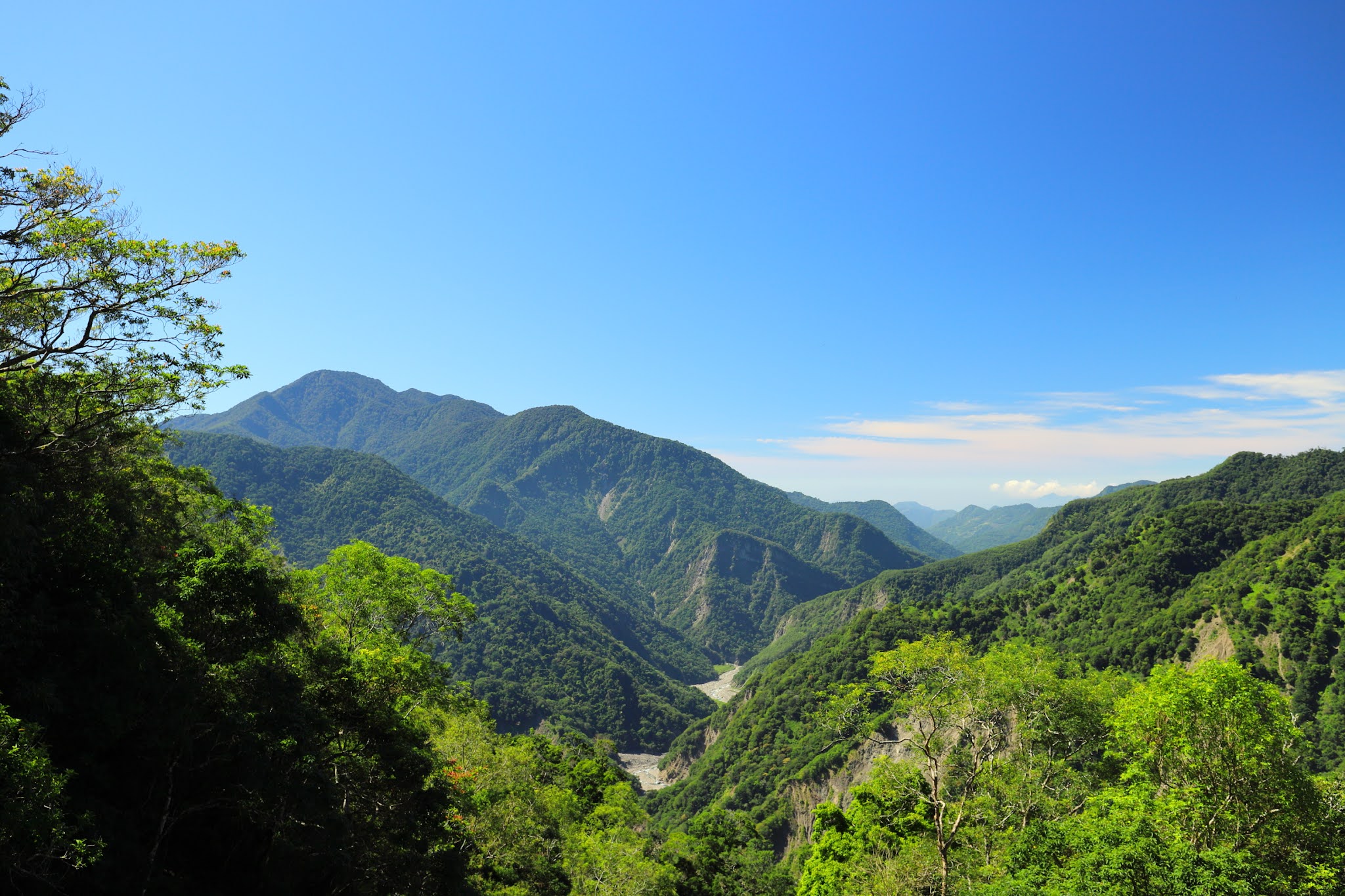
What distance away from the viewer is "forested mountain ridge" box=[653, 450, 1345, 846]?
7938 cm

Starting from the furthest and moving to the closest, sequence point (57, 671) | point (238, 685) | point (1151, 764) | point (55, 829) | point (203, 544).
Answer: point (1151, 764)
point (203, 544)
point (238, 685)
point (57, 671)
point (55, 829)

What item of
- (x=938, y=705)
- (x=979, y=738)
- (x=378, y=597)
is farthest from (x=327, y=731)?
(x=979, y=738)

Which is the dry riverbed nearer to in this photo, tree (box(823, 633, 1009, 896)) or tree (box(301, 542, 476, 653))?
tree (box(823, 633, 1009, 896))

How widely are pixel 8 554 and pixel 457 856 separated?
17.1 meters

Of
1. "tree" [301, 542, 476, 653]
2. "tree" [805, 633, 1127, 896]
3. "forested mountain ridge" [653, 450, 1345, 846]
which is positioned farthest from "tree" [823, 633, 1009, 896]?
"forested mountain ridge" [653, 450, 1345, 846]

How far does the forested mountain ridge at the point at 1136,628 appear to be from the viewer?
260ft

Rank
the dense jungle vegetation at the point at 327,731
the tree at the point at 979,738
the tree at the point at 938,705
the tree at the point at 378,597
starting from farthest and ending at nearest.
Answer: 1. the tree at the point at 938,705
2. the tree at the point at 979,738
3. the tree at the point at 378,597
4. the dense jungle vegetation at the point at 327,731

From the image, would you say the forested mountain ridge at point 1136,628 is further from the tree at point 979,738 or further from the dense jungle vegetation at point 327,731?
the dense jungle vegetation at point 327,731

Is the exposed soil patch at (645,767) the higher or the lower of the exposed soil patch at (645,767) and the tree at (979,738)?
the lower

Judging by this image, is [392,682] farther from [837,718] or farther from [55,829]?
[837,718]

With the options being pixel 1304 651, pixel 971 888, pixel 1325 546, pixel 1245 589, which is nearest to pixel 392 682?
pixel 971 888

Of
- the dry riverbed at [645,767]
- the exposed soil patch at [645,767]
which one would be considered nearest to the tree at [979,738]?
the dry riverbed at [645,767]

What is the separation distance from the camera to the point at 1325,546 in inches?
3519

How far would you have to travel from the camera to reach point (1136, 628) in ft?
346
